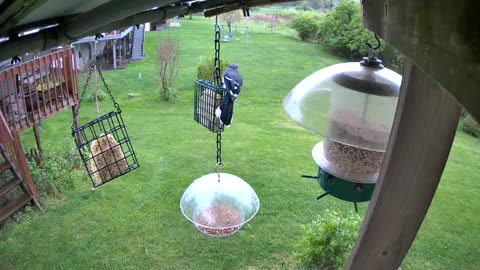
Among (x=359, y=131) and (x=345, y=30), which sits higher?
(x=359, y=131)

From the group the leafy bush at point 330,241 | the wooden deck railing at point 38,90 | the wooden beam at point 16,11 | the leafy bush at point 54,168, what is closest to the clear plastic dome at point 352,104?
the wooden beam at point 16,11

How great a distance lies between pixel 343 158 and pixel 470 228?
16.7 ft

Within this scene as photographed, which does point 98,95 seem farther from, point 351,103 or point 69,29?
point 351,103

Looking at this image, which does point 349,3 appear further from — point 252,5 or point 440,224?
point 252,5

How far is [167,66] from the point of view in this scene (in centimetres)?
1149

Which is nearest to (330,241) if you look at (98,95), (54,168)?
(54,168)

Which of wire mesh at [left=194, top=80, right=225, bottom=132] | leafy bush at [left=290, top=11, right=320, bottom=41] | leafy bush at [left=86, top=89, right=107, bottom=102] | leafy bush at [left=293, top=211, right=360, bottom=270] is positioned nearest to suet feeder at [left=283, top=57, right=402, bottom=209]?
wire mesh at [left=194, top=80, right=225, bottom=132]

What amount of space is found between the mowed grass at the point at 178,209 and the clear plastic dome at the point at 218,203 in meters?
1.68

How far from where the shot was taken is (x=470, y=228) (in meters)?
5.96

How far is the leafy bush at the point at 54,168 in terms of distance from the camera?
5.86 metres

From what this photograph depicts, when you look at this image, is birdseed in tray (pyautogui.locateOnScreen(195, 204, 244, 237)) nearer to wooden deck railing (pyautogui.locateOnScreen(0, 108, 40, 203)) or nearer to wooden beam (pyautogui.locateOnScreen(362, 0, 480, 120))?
wooden beam (pyautogui.locateOnScreen(362, 0, 480, 120))

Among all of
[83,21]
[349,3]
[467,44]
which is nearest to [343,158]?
[83,21]

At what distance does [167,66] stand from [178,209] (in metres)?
6.45

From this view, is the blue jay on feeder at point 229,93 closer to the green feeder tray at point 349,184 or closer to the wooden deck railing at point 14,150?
the green feeder tray at point 349,184
